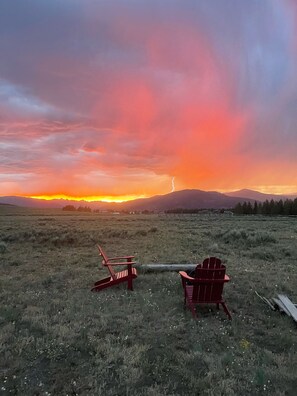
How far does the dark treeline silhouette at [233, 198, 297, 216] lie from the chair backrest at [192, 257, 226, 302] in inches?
3830

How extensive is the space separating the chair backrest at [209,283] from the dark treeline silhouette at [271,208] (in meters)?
97.3

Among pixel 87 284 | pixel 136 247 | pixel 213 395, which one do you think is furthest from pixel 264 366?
pixel 136 247

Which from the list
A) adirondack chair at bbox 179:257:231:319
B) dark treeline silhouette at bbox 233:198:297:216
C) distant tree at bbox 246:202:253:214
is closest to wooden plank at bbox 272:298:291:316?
adirondack chair at bbox 179:257:231:319

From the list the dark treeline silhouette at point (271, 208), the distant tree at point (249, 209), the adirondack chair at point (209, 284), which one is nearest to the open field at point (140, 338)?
the adirondack chair at point (209, 284)

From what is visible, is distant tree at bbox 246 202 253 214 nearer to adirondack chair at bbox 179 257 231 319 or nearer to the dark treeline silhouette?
the dark treeline silhouette

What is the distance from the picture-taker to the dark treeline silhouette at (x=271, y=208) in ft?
321

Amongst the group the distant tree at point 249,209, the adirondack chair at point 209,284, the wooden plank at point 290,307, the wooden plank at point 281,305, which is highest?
the distant tree at point 249,209

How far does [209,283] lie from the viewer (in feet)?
23.6

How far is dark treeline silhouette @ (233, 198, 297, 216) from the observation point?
97750mm

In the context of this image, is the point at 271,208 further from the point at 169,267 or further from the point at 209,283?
the point at 209,283

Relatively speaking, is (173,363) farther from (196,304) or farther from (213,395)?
(196,304)

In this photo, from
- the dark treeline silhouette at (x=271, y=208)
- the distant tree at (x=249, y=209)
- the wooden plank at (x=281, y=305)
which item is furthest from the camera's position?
the distant tree at (x=249, y=209)

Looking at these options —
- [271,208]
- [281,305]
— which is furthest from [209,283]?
[271,208]

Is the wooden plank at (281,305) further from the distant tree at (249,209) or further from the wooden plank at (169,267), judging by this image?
the distant tree at (249,209)
